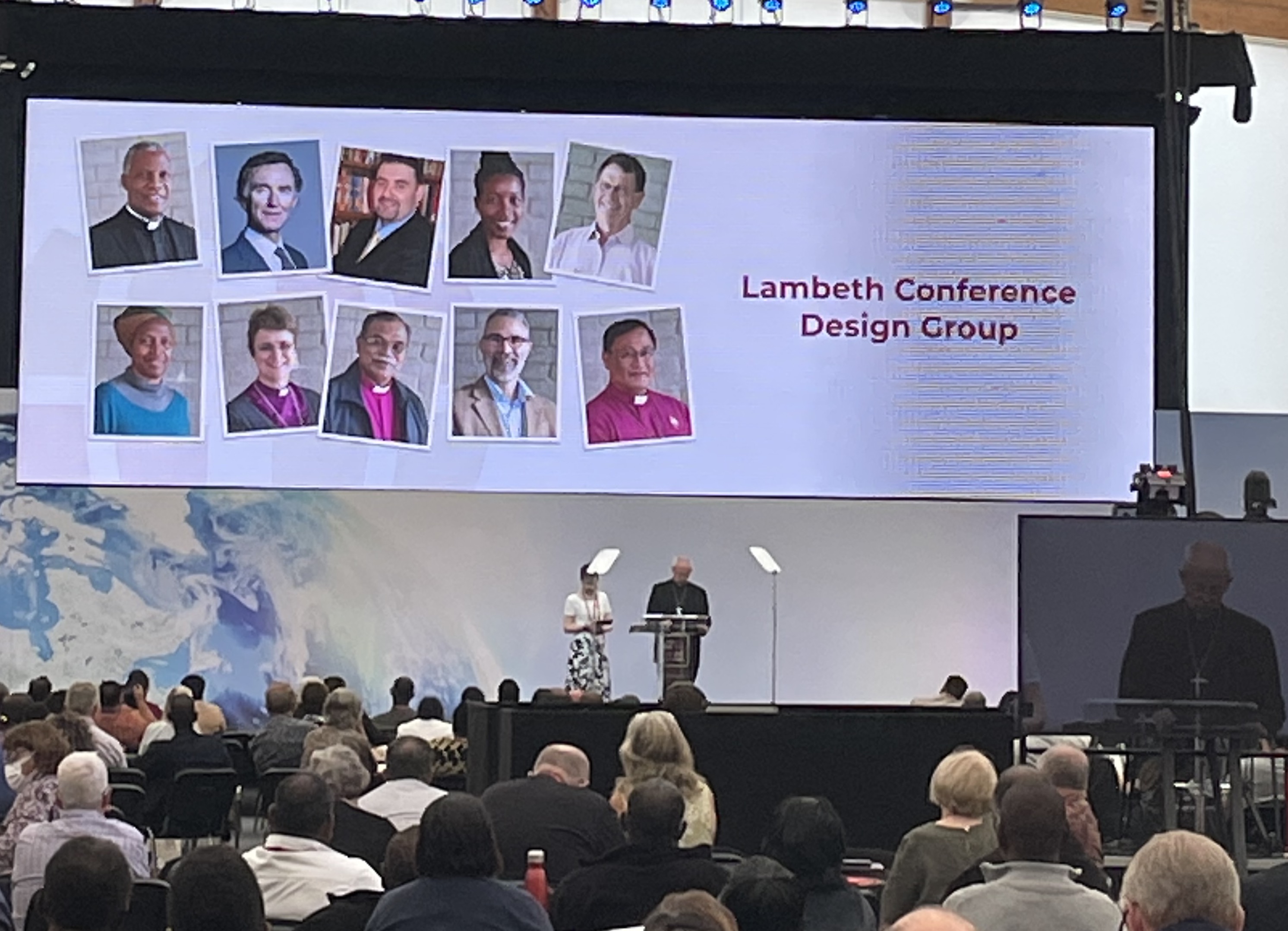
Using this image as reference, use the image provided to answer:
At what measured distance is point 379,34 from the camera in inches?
426

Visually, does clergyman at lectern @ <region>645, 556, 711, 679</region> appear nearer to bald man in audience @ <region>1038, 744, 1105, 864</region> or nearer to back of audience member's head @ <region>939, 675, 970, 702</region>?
back of audience member's head @ <region>939, 675, 970, 702</region>

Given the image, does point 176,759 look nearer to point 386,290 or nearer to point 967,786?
point 386,290

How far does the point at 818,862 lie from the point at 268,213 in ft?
21.9

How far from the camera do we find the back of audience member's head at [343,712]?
8648mm

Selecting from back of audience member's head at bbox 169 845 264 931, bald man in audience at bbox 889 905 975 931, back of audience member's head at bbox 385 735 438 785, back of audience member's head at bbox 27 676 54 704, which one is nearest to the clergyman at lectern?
back of audience member's head at bbox 27 676 54 704

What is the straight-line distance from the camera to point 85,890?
3.78 meters

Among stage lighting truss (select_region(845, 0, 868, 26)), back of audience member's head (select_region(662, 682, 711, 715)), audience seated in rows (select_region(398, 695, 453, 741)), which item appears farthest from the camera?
stage lighting truss (select_region(845, 0, 868, 26))

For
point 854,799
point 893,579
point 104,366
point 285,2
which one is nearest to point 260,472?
point 104,366

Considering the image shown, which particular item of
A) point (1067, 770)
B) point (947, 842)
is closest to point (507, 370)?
point (1067, 770)

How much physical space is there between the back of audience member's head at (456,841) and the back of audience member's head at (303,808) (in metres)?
0.91

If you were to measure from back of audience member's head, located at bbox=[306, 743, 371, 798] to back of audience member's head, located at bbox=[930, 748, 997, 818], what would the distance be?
1988 mm

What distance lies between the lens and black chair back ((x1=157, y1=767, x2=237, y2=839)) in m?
8.59

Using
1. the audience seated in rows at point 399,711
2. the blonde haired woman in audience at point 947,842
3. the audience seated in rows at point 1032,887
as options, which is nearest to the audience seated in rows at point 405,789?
the blonde haired woman in audience at point 947,842

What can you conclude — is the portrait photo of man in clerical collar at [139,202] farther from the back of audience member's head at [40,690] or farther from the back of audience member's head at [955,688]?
the back of audience member's head at [955,688]
